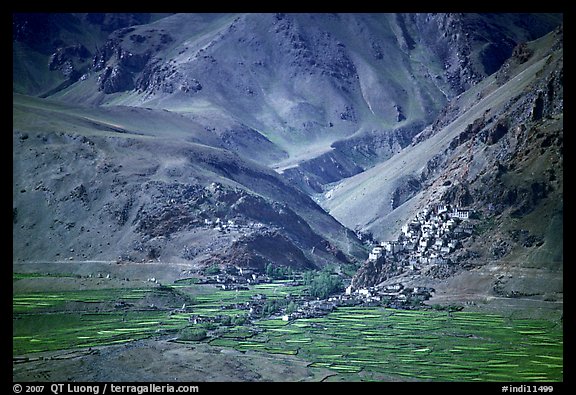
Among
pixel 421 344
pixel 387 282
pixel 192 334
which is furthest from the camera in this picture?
pixel 387 282

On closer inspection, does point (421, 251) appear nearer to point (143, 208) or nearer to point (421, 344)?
point (421, 344)

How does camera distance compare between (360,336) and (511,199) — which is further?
(511,199)

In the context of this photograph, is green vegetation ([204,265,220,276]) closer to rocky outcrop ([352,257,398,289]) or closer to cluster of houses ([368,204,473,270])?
rocky outcrop ([352,257,398,289])

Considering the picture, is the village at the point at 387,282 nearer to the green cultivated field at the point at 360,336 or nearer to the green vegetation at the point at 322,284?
the green vegetation at the point at 322,284

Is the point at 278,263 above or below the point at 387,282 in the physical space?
above

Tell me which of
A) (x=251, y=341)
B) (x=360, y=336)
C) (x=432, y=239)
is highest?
(x=432, y=239)

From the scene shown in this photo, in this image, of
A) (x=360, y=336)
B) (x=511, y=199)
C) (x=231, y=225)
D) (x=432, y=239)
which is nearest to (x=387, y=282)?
(x=432, y=239)
